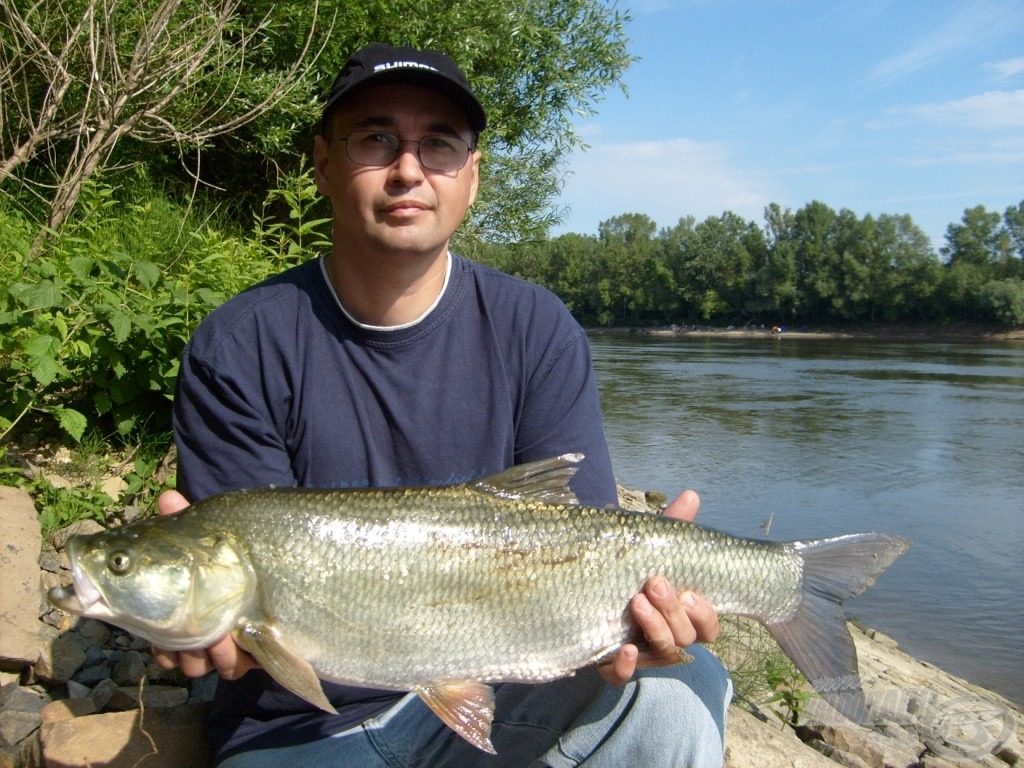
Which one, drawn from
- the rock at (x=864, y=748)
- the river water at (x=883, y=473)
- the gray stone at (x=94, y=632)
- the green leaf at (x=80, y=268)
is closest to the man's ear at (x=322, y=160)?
the gray stone at (x=94, y=632)

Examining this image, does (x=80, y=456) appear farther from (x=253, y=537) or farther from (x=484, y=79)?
(x=484, y=79)

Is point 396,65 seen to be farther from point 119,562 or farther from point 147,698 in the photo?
point 147,698

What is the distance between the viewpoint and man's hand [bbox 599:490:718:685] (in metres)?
2.27

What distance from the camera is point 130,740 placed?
9.27 feet

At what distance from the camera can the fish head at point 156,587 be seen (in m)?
2.08

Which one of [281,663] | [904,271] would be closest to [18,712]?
[281,663]

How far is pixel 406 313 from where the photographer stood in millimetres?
2666

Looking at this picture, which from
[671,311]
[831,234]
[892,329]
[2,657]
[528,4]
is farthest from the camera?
[671,311]

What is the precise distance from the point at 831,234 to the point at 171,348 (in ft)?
290

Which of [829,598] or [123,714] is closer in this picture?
[829,598]

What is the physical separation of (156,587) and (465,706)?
0.78 metres

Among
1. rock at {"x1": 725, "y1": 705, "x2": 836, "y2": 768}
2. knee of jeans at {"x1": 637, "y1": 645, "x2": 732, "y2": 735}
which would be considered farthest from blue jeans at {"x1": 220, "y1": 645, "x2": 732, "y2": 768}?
rock at {"x1": 725, "y1": 705, "x2": 836, "y2": 768}

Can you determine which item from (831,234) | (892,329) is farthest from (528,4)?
(831,234)

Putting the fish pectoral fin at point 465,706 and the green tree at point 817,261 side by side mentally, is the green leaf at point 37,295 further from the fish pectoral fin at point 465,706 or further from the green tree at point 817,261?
the green tree at point 817,261
